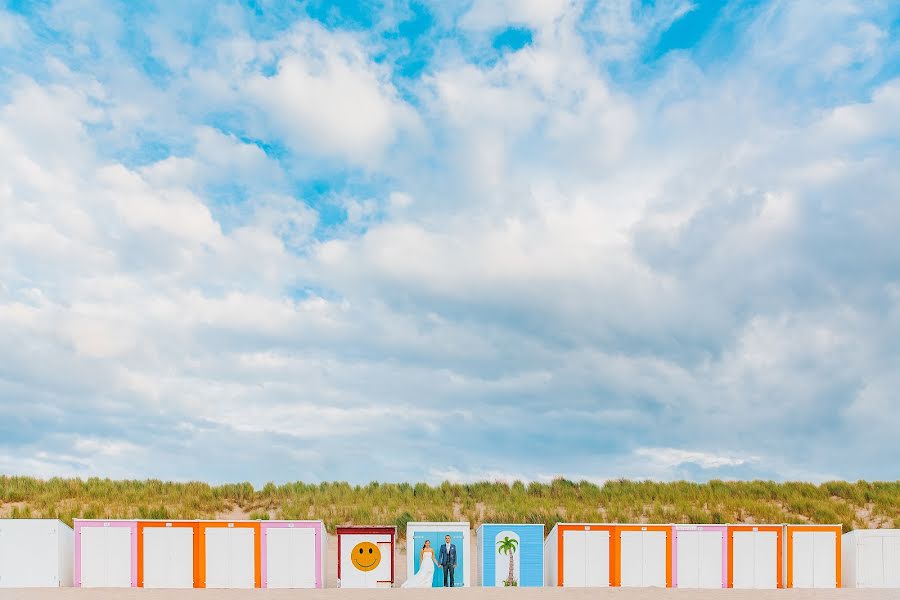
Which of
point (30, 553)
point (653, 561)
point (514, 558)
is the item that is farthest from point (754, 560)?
point (30, 553)

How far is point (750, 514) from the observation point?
43.4 m

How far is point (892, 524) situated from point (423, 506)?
18.2 meters

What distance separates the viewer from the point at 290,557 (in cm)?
2673

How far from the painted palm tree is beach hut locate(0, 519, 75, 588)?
427 inches

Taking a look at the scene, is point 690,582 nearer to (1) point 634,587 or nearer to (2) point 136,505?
(1) point 634,587

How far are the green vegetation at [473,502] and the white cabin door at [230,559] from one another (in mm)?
13588

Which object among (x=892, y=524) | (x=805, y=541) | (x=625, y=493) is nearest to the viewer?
(x=805, y=541)

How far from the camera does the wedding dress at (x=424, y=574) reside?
26578 millimetres

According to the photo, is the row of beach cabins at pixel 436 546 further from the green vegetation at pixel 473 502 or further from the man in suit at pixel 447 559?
the green vegetation at pixel 473 502

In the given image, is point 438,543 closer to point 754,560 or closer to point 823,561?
point 754,560

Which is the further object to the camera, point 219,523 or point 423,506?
point 423,506

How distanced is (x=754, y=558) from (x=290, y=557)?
1165 centimetres

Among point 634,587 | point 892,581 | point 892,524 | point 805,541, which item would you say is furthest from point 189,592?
point 892,524

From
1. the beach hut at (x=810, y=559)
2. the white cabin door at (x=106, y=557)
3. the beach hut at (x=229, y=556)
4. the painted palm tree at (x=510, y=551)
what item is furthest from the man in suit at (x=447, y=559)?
the beach hut at (x=810, y=559)
